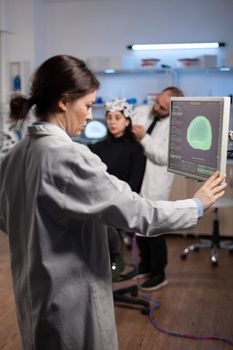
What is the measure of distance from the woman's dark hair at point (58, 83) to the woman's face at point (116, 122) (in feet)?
5.44

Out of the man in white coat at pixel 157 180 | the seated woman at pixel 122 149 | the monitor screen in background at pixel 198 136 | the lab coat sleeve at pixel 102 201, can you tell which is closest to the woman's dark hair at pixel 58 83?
the lab coat sleeve at pixel 102 201

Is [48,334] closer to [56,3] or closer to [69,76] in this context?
[69,76]

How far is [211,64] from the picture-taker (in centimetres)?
514

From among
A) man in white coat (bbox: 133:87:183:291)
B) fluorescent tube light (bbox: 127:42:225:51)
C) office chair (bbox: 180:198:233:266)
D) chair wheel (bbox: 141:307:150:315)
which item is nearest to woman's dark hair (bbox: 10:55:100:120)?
man in white coat (bbox: 133:87:183:291)

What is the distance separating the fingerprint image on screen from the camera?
1.55 m

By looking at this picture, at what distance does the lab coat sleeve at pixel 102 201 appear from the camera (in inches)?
48.9

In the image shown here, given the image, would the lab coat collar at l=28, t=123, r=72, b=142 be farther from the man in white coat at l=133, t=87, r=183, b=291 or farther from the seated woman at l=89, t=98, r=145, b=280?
the man in white coat at l=133, t=87, r=183, b=291

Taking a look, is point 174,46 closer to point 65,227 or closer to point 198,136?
point 198,136

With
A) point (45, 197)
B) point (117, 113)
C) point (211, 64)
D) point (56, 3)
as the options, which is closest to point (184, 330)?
point (117, 113)

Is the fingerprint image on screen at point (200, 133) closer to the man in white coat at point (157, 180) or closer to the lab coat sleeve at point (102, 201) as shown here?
the lab coat sleeve at point (102, 201)

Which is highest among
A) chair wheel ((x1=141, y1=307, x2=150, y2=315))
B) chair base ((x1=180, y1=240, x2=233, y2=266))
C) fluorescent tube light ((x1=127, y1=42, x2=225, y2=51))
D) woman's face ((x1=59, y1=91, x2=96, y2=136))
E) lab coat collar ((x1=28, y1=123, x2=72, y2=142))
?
fluorescent tube light ((x1=127, y1=42, x2=225, y2=51))

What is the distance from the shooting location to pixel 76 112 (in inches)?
54.1

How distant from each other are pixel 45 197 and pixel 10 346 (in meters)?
1.72

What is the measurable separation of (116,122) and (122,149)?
180mm
